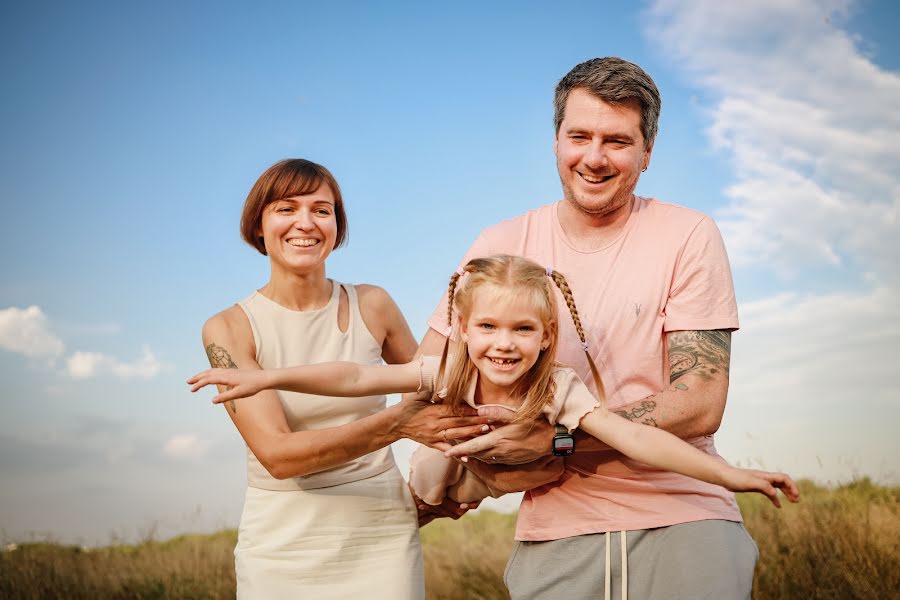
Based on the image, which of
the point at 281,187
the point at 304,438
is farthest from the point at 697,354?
the point at 281,187

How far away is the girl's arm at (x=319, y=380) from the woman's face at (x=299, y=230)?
0.75 meters

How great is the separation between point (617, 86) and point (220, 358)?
2.11 metres

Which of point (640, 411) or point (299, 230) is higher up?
point (299, 230)

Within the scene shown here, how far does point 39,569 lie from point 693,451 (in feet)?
22.4

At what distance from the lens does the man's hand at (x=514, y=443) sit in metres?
3.28

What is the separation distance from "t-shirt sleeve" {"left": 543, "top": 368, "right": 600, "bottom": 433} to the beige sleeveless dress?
1028 mm

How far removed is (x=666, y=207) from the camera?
361 centimetres

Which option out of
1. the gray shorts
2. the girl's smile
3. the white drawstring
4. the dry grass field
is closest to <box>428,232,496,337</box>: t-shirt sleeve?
the girl's smile

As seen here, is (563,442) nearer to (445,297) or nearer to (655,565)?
(655,565)

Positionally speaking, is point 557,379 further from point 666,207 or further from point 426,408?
point 666,207

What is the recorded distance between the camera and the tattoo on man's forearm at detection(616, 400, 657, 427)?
324cm

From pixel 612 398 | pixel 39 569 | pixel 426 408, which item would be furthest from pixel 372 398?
pixel 39 569

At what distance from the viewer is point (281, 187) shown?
4145 millimetres

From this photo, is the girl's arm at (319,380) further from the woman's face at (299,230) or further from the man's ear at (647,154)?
the man's ear at (647,154)
